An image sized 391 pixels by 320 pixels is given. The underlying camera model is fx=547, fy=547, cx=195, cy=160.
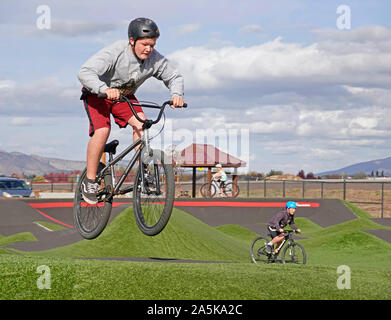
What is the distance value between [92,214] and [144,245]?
6.65m

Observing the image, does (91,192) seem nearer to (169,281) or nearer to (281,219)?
(169,281)

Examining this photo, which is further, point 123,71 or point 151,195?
point 151,195

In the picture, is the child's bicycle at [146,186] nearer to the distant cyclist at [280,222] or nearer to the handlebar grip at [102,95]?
the handlebar grip at [102,95]

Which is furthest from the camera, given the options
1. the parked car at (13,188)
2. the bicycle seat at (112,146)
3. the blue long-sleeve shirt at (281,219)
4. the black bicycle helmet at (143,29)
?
the parked car at (13,188)

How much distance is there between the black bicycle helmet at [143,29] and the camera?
17.2ft

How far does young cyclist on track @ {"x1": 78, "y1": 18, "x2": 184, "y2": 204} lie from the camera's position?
17.7ft

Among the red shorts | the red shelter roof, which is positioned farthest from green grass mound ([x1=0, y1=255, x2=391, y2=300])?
the red shelter roof

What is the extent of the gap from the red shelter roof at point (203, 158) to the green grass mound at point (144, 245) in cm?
2145

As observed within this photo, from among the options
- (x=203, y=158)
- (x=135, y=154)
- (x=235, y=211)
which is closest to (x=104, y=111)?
(x=135, y=154)

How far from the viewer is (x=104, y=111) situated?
5.86 meters

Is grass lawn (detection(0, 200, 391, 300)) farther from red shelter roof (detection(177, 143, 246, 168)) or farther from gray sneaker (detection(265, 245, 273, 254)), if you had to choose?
red shelter roof (detection(177, 143, 246, 168))

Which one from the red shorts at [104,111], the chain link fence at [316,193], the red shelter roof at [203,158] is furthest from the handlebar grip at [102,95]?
the red shelter roof at [203,158]

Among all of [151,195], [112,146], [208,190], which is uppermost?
[112,146]
